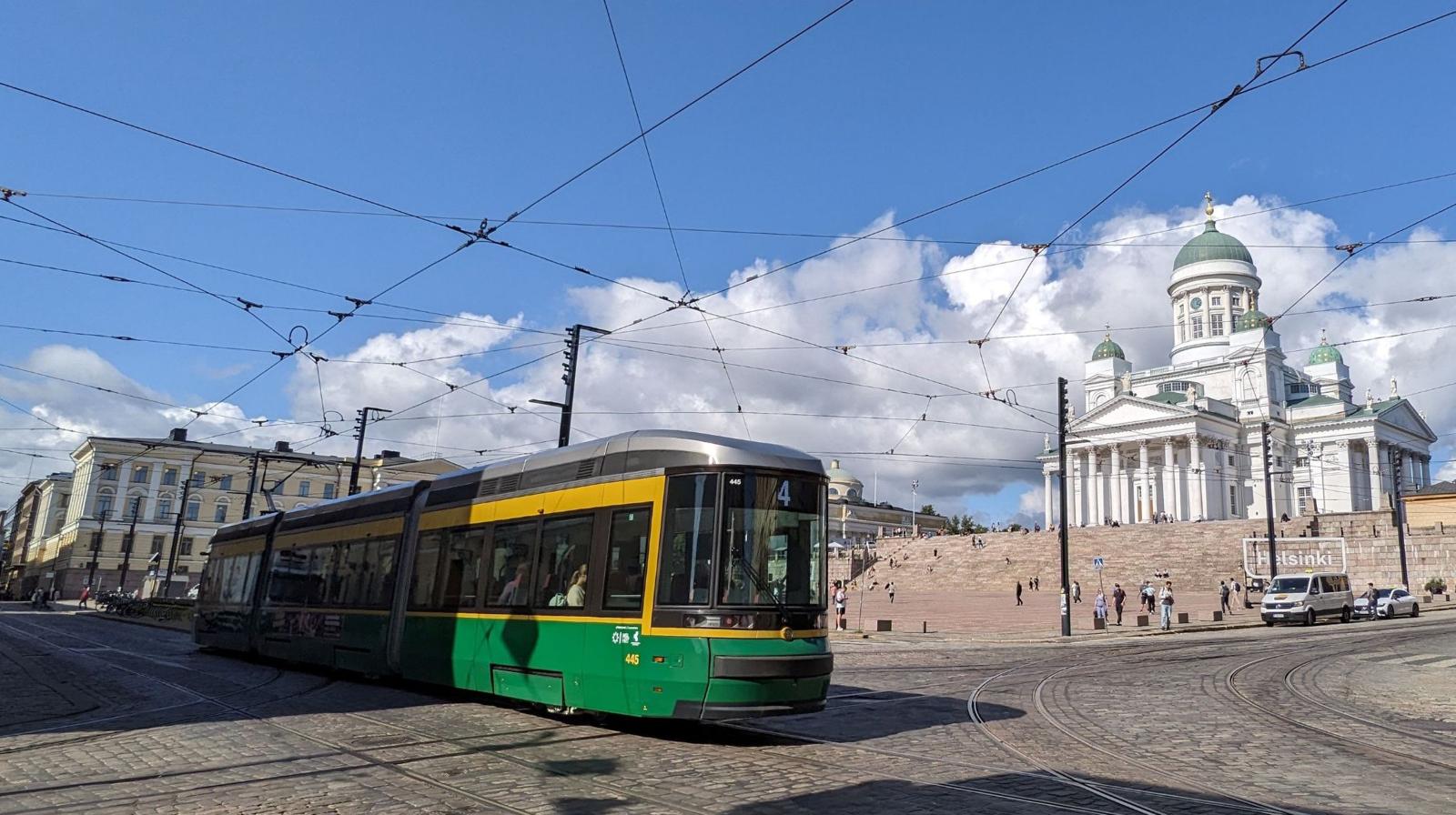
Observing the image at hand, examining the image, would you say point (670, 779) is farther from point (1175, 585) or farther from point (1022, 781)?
point (1175, 585)

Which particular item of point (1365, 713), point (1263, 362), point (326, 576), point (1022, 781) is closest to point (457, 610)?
point (326, 576)

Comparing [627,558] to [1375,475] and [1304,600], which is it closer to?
[1304,600]

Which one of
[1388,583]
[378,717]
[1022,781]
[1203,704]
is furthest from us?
[1388,583]

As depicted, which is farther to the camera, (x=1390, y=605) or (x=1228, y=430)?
(x=1228, y=430)

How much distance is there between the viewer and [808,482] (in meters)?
10.2

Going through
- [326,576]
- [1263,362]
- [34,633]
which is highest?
[1263,362]

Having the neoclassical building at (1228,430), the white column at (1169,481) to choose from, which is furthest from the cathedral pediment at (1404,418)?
the white column at (1169,481)

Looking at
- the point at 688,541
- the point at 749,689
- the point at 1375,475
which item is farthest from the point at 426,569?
the point at 1375,475

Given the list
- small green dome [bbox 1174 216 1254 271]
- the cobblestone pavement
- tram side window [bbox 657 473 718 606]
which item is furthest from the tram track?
small green dome [bbox 1174 216 1254 271]

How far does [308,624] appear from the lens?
16547mm

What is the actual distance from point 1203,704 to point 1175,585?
47649 millimetres

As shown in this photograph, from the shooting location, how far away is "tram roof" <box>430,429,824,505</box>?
990 cm

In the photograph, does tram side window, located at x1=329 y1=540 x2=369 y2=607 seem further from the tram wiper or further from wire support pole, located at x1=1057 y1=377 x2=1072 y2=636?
wire support pole, located at x1=1057 y1=377 x2=1072 y2=636

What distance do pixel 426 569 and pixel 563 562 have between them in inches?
140
